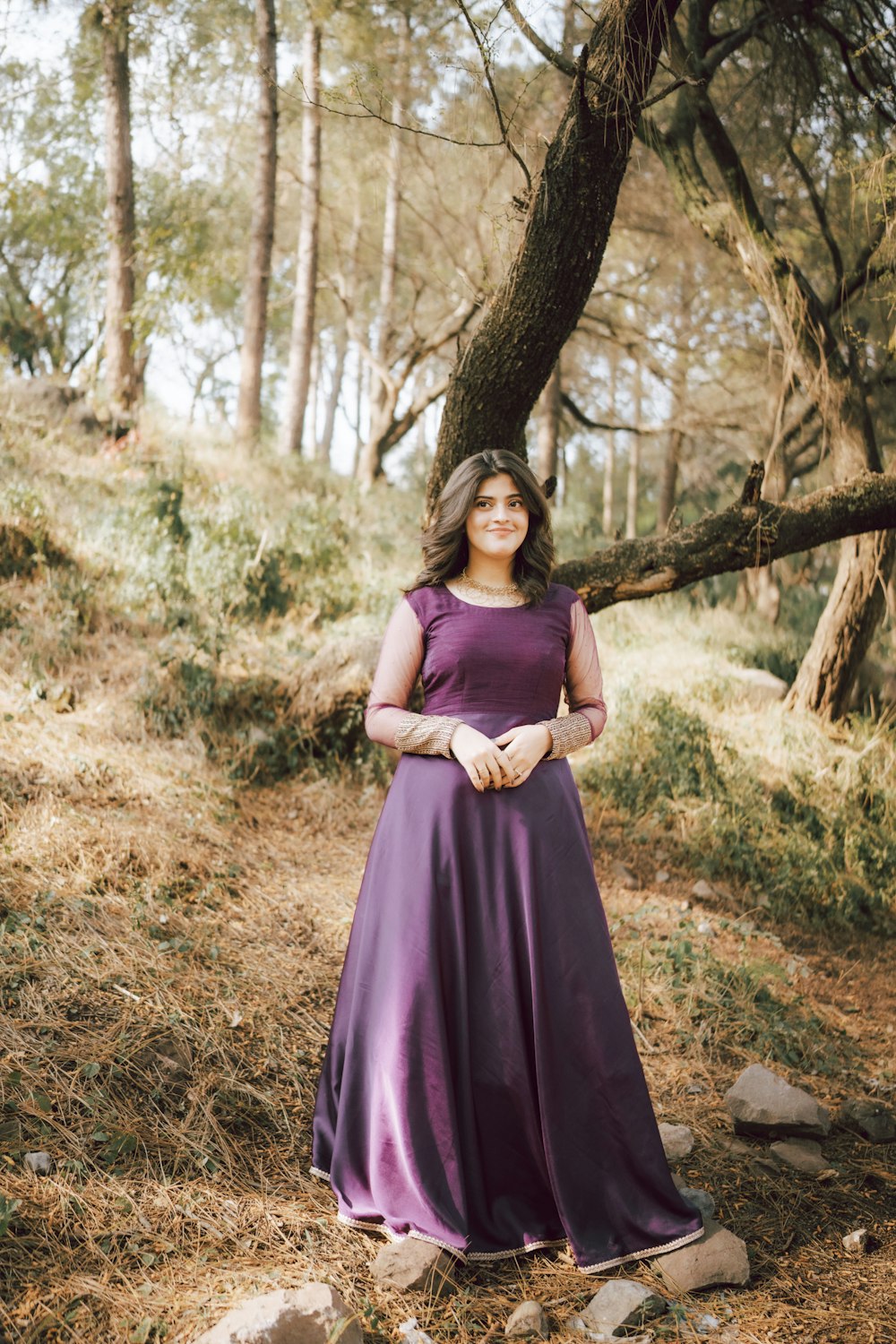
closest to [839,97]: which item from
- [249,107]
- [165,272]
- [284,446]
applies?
[165,272]

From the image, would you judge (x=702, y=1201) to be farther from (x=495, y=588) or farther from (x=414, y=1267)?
(x=495, y=588)


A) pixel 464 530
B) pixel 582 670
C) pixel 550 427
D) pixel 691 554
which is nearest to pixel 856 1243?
pixel 582 670

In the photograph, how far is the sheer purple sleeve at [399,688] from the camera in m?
2.44

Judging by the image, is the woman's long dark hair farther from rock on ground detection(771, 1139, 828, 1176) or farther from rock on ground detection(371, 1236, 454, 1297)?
rock on ground detection(771, 1139, 828, 1176)

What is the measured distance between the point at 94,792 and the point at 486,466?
2568mm

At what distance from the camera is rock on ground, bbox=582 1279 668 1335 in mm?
2119

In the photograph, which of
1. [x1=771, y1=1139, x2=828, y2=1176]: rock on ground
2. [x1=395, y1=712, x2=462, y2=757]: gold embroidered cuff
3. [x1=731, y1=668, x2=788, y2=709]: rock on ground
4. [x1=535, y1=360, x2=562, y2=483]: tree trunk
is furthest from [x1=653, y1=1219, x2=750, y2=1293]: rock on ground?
[x1=535, y1=360, x2=562, y2=483]: tree trunk

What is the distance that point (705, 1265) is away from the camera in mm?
2270

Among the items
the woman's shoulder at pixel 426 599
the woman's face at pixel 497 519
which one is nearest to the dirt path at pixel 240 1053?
the woman's shoulder at pixel 426 599

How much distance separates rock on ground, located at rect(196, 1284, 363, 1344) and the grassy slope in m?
0.13

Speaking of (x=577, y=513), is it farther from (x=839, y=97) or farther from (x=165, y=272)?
(x=839, y=97)

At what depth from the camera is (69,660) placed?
5254mm

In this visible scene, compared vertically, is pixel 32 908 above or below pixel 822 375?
below

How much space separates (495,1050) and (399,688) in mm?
947
